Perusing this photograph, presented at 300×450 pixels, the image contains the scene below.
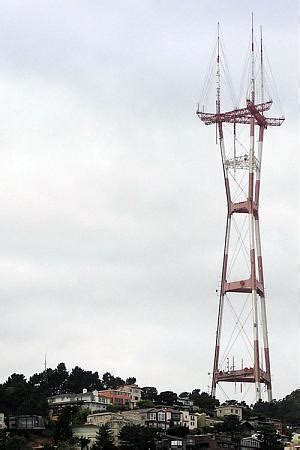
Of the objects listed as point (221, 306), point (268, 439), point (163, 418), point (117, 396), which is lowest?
point (268, 439)

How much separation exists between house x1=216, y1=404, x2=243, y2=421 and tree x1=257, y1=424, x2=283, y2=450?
32.4 ft

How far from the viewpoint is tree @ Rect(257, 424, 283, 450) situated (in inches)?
3383

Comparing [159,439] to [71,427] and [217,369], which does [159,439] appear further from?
[217,369]

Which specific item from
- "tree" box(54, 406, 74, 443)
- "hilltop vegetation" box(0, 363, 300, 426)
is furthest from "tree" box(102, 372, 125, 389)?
"tree" box(54, 406, 74, 443)

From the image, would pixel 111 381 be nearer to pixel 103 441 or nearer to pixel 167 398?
pixel 167 398

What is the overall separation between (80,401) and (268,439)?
62.5ft

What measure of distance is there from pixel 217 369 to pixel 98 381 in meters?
12.9

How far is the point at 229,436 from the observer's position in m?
89.1

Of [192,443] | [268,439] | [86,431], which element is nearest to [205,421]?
[268,439]

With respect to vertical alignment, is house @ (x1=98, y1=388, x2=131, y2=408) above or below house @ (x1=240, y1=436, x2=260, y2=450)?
above

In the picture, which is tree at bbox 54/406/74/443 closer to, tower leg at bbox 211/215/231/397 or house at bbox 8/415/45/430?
house at bbox 8/415/45/430

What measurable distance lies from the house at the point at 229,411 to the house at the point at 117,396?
26.3 ft

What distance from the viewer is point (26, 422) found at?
3501 inches

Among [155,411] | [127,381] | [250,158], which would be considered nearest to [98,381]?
[127,381]
